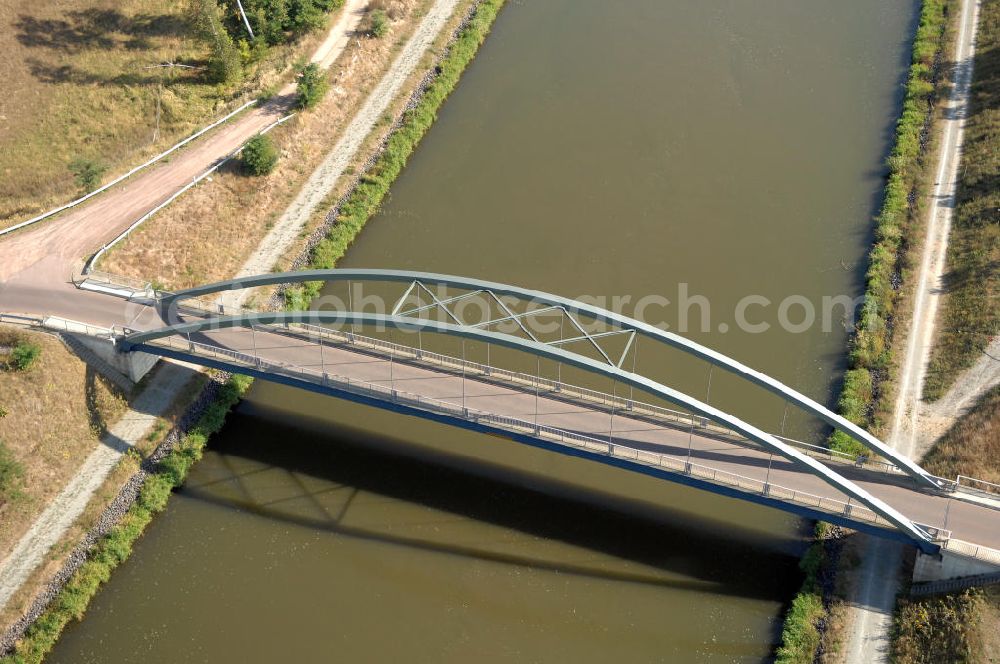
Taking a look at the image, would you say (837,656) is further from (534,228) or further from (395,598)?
(534,228)

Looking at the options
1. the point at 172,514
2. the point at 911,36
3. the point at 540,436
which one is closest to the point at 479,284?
the point at 540,436

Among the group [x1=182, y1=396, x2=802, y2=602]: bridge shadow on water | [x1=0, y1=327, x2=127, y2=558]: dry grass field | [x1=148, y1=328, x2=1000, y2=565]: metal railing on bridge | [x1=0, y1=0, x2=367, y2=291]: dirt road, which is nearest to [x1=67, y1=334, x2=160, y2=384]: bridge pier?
[x1=0, y1=327, x2=127, y2=558]: dry grass field

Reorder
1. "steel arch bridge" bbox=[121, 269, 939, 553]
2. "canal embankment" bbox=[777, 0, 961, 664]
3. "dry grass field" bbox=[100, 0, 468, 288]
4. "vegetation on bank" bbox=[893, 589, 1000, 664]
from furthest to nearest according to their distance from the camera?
"dry grass field" bbox=[100, 0, 468, 288] → "canal embankment" bbox=[777, 0, 961, 664] → "steel arch bridge" bbox=[121, 269, 939, 553] → "vegetation on bank" bbox=[893, 589, 1000, 664]

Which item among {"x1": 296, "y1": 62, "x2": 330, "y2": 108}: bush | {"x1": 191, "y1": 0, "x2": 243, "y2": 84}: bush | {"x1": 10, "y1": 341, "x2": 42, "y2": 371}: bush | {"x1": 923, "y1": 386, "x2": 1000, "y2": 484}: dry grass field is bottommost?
{"x1": 10, "y1": 341, "x2": 42, "y2": 371}: bush

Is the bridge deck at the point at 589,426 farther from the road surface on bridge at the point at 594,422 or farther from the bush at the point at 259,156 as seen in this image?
the bush at the point at 259,156

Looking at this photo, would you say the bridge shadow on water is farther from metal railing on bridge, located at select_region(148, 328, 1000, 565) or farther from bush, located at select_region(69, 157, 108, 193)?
bush, located at select_region(69, 157, 108, 193)

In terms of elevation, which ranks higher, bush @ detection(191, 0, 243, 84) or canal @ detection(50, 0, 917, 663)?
bush @ detection(191, 0, 243, 84)
